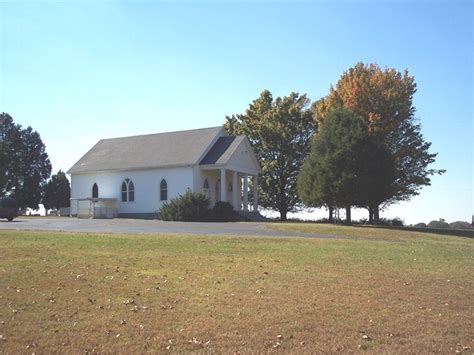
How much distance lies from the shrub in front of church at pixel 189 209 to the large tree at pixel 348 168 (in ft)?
26.4

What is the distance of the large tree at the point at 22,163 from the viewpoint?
232 ft

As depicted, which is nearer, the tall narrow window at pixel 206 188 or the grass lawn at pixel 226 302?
the grass lawn at pixel 226 302

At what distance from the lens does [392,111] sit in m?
44.0

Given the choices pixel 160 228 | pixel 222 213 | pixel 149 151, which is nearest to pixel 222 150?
pixel 222 213

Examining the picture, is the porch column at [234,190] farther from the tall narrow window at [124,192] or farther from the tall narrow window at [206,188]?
the tall narrow window at [124,192]

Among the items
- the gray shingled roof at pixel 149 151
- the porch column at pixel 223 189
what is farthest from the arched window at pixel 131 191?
the porch column at pixel 223 189

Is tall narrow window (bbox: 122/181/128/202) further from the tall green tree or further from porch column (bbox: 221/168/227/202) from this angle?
the tall green tree

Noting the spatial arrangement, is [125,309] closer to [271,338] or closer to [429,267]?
[271,338]

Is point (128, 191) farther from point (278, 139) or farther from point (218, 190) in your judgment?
point (278, 139)

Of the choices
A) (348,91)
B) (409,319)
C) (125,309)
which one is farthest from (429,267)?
(348,91)

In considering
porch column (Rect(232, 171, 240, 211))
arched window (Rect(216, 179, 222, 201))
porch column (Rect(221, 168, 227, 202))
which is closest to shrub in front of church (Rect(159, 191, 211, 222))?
porch column (Rect(221, 168, 227, 202))

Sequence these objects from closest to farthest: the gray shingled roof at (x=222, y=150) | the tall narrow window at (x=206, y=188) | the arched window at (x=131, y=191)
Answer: the gray shingled roof at (x=222, y=150) < the tall narrow window at (x=206, y=188) < the arched window at (x=131, y=191)

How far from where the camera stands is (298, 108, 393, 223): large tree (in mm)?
34188

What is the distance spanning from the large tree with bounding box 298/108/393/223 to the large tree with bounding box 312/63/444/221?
306 inches
